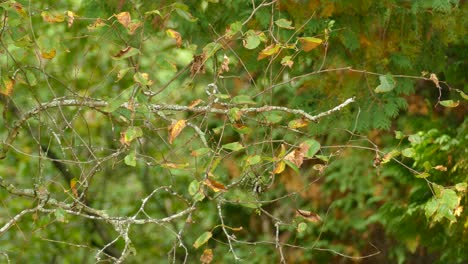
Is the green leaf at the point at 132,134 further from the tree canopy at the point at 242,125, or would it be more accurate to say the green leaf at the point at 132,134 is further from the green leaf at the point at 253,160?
the green leaf at the point at 253,160

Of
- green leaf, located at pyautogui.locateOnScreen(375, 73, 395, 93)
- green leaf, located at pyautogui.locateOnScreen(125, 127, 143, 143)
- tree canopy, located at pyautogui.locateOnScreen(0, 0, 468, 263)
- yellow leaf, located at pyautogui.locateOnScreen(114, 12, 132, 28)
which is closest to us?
green leaf, located at pyautogui.locateOnScreen(125, 127, 143, 143)

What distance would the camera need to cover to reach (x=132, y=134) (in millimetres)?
4770

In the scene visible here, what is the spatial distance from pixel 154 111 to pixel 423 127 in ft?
9.54

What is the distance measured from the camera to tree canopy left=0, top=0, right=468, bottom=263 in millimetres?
5129

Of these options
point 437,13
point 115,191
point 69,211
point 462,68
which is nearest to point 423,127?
point 462,68

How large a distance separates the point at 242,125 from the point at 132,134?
0.57 metres

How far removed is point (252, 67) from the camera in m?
6.57

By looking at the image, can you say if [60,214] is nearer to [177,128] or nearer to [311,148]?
[177,128]

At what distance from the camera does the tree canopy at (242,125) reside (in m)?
5.13

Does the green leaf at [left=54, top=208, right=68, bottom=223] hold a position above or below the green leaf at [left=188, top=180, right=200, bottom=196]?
below

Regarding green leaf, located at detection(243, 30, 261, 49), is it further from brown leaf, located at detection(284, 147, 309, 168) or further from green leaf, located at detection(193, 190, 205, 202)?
green leaf, located at detection(193, 190, 205, 202)

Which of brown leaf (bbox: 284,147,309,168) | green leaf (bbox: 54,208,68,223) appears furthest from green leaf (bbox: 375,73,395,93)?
green leaf (bbox: 54,208,68,223)

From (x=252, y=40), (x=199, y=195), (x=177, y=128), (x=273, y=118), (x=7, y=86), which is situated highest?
(x=252, y=40)

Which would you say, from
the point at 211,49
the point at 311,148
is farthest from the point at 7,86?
the point at 311,148
